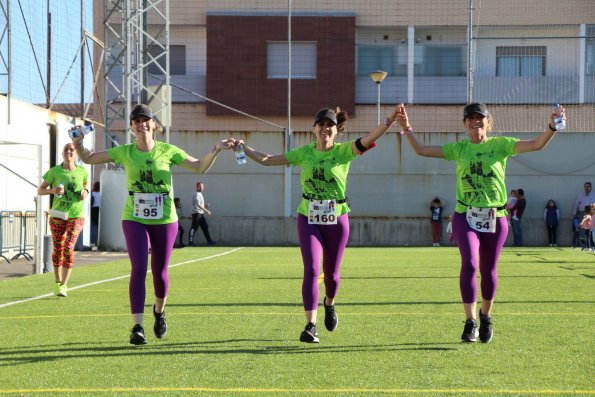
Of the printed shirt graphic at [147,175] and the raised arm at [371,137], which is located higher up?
the raised arm at [371,137]

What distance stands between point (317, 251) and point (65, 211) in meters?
5.72

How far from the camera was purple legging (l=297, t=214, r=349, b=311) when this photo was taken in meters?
8.86

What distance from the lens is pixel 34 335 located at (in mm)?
9359

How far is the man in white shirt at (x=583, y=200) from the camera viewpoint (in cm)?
3241

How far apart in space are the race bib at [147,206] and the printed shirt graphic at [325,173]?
3.78 feet

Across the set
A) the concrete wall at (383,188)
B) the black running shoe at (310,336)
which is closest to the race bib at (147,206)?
the black running shoe at (310,336)

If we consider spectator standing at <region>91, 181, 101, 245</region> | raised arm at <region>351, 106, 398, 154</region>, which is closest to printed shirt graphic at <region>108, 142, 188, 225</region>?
raised arm at <region>351, 106, 398, 154</region>

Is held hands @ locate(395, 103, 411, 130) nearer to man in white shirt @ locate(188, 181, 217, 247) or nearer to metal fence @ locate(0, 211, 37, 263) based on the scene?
metal fence @ locate(0, 211, 37, 263)

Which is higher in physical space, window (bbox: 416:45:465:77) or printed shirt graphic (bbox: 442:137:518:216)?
window (bbox: 416:45:465:77)

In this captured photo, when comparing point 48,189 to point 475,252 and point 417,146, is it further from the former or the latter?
point 475,252

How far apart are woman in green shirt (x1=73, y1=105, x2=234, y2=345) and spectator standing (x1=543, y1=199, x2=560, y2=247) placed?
988 inches

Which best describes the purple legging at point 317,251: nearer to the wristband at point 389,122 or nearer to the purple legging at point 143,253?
the wristband at point 389,122

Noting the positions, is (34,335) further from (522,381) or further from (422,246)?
(422,246)

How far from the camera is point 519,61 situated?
1699 inches
